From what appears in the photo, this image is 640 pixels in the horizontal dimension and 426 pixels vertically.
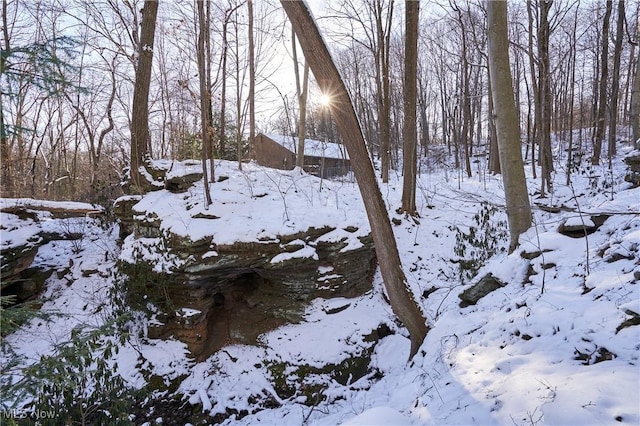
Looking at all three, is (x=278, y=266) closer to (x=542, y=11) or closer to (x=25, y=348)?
(x=25, y=348)

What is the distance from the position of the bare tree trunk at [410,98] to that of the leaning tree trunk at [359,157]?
15.1 feet

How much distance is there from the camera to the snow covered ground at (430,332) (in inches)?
91.4

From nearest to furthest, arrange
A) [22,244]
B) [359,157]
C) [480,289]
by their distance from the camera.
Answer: [359,157], [480,289], [22,244]

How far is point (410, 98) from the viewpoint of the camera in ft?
26.9

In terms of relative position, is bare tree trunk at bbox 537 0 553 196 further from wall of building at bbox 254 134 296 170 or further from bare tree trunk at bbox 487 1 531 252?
wall of building at bbox 254 134 296 170

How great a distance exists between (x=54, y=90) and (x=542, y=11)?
11.7 m

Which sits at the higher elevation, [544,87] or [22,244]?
[544,87]

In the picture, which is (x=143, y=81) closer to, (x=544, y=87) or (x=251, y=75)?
(x=251, y=75)

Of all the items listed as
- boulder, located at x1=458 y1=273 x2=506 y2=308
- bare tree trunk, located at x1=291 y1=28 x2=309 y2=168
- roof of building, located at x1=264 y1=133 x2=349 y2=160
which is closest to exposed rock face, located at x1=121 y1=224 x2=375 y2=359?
boulder, located at x1=458 y1=273 x2=506 y2=308

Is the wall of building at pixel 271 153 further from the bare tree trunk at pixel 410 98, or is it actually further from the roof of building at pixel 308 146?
the bare tree trunk at pixel 410 98

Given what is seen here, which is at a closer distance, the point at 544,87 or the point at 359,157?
the point at 359,157

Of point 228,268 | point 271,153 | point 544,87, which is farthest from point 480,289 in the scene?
point 271,153

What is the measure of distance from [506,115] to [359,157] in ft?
8.08

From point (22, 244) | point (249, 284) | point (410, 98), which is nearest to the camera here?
point (22, 244)
